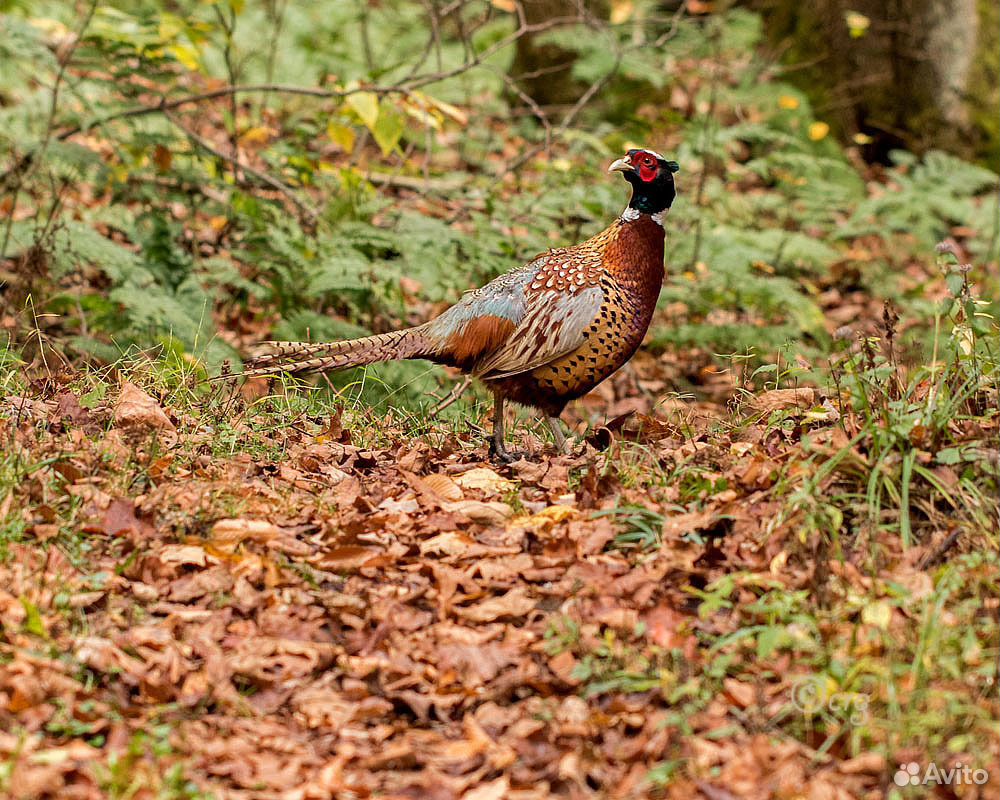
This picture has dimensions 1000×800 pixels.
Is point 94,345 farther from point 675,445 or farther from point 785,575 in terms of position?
point 785,575

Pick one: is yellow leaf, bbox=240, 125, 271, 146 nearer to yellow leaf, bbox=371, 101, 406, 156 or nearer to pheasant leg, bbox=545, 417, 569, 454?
yellow leaf, bbox=371, 101, 406, 156

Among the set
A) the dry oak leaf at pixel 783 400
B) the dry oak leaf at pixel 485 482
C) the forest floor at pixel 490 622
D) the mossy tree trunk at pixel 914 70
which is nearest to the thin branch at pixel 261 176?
the forest floor at pixel 490 622

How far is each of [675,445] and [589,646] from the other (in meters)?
1.77

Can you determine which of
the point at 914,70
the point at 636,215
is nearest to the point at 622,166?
the point at 636,215

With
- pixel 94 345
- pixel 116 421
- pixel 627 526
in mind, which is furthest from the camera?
pixel 94 345

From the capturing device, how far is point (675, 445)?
5.33m

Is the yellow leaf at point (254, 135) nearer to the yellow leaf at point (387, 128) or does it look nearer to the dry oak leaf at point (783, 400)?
the yellow leaf at point (387, 128)

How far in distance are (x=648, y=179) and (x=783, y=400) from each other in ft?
4.39

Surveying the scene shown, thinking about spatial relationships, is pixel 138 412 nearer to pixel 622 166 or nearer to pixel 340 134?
pixel 622 166

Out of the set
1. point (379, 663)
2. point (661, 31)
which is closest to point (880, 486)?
point (379, 663)

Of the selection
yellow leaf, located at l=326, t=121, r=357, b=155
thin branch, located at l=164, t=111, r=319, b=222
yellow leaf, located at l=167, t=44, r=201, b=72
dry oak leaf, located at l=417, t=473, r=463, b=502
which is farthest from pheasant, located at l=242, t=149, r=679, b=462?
thin branch, located at l=164, t=111, r=319, b=222

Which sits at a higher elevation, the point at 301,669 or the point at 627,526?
the point at 627,526

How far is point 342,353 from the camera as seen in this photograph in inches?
227

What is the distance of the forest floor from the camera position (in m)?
3.30
